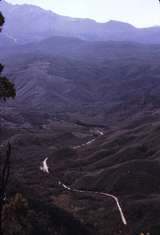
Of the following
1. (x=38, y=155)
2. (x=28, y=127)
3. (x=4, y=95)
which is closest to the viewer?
(x=4, y=95)

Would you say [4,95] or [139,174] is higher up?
[4,95]

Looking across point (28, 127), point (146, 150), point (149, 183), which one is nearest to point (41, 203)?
point (149, 183)

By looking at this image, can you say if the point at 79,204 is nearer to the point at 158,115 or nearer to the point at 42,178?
the point at 42,178

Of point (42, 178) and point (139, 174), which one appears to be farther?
point (42, 178)

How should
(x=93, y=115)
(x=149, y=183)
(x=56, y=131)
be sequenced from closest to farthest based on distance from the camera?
(x=149, y=183) → (x=56, y=131) → (x=93, y=115)

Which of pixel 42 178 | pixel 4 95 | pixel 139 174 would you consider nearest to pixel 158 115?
pixel 42 178

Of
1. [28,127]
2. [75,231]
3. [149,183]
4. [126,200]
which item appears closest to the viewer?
[75,231]

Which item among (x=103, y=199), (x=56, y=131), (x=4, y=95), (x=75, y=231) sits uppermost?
(x=4, y=95)

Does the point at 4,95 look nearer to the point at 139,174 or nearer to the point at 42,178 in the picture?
the point at 139,174

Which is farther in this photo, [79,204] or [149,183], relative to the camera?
[149,183]
